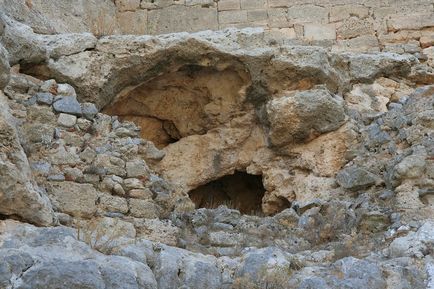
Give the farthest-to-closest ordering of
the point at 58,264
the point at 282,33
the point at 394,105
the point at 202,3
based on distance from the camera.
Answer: the point at 202,3 < the point at 282,33 < the point at 394,105 < the point at 58,264

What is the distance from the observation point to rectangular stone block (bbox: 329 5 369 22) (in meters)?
9.23

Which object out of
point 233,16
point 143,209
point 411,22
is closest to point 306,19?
point 233,16

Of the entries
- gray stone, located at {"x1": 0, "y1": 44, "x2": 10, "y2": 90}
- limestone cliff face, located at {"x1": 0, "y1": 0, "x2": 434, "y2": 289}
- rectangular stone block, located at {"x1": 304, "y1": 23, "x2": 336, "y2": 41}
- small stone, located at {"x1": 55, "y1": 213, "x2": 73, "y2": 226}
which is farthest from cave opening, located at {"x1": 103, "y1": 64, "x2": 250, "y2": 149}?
rectangular stone block, located at {"x1": 304, "y1": 23, "x2": 336, "y2": 41}

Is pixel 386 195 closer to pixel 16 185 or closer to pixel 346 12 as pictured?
pixel 16 185

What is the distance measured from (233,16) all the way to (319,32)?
3.66 ft

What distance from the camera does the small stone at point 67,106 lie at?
5.52 metres

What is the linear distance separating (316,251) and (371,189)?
1118 mm

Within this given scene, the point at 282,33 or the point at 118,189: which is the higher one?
the point at 282,33

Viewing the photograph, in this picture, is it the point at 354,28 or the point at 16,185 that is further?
the point at 354,28

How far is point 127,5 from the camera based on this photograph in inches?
376

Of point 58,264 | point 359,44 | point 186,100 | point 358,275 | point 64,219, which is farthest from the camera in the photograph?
point 359,44

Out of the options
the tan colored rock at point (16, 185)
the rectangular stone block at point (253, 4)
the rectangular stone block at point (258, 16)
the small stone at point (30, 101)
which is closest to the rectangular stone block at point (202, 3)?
the rectangular stone block at point (253, 4)

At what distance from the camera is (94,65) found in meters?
6.57

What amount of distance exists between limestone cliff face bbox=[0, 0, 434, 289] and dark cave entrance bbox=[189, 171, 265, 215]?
15 mm
